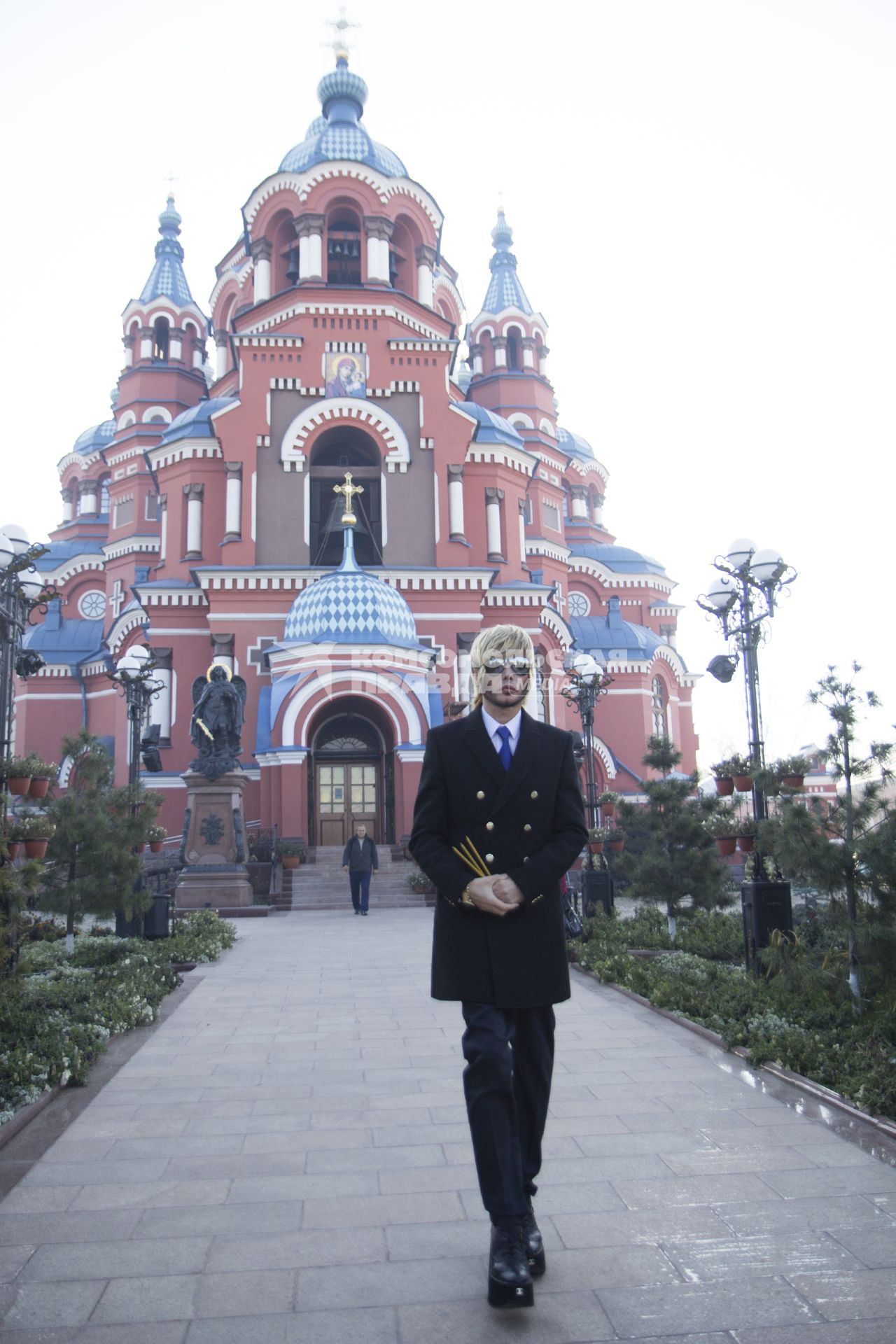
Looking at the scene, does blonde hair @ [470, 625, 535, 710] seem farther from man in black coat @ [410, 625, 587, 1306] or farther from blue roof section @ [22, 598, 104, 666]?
blue roof section @ [22, 598, 104, 666]

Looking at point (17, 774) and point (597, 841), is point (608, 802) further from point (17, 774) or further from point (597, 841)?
point (17, 774)

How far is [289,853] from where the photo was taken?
1909cm

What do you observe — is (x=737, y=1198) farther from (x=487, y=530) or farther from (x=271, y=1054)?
(x=487, y=530)

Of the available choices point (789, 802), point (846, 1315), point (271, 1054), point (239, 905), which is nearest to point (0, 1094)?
point (271, 1054)

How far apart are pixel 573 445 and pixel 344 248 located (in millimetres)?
13527

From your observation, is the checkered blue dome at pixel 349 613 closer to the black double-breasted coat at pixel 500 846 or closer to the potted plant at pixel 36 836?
the potted plant at pixel 36 836

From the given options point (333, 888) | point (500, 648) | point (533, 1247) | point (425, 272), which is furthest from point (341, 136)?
point (533, 1247)

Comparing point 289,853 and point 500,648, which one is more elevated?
point 500,648

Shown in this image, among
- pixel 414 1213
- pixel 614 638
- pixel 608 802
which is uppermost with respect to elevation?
pixel 614 638

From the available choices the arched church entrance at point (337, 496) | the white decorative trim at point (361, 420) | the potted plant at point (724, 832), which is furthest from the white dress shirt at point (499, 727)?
the white decorative trim at point (361, 420)

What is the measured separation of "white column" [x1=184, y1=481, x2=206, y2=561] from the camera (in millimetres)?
24969

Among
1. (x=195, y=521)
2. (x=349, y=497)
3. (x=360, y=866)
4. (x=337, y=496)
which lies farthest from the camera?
(x=195, y=521)

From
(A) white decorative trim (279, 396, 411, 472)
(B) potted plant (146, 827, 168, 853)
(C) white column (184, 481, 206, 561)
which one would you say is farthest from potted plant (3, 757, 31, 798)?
(C) white column (184, 481, 206, 561)

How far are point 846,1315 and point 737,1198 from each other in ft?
3.09
